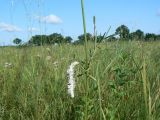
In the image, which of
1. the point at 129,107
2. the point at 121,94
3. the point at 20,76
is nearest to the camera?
the point at 121,94

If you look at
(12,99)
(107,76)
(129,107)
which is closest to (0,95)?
(12,99)

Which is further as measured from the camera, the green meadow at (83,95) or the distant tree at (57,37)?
the distant tree at (57,37)

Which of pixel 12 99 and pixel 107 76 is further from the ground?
pixel 107 76

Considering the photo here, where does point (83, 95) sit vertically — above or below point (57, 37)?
below

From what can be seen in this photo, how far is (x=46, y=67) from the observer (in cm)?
328

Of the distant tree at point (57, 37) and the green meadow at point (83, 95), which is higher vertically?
the distant tree at point (57, 37)

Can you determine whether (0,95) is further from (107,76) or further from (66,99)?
(107,76)

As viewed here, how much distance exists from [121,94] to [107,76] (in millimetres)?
464

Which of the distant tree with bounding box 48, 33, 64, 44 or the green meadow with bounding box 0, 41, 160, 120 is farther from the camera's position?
the distant tree with bounding box 48, 33, 64, 44

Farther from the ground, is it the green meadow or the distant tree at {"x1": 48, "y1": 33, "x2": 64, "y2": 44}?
the distant tree at {"x1": 48, "y1": 33, "x2": 64, "y2": 44}

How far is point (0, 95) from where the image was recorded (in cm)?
279

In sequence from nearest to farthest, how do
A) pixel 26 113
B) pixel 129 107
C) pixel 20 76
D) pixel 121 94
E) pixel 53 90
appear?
pixel 121 94 < pixel 129 107 < pixel 26 113 < pixel 53 90 < pixel 20 76

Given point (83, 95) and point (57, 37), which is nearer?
point (83, 95)

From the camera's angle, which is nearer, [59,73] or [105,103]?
[105,103]
